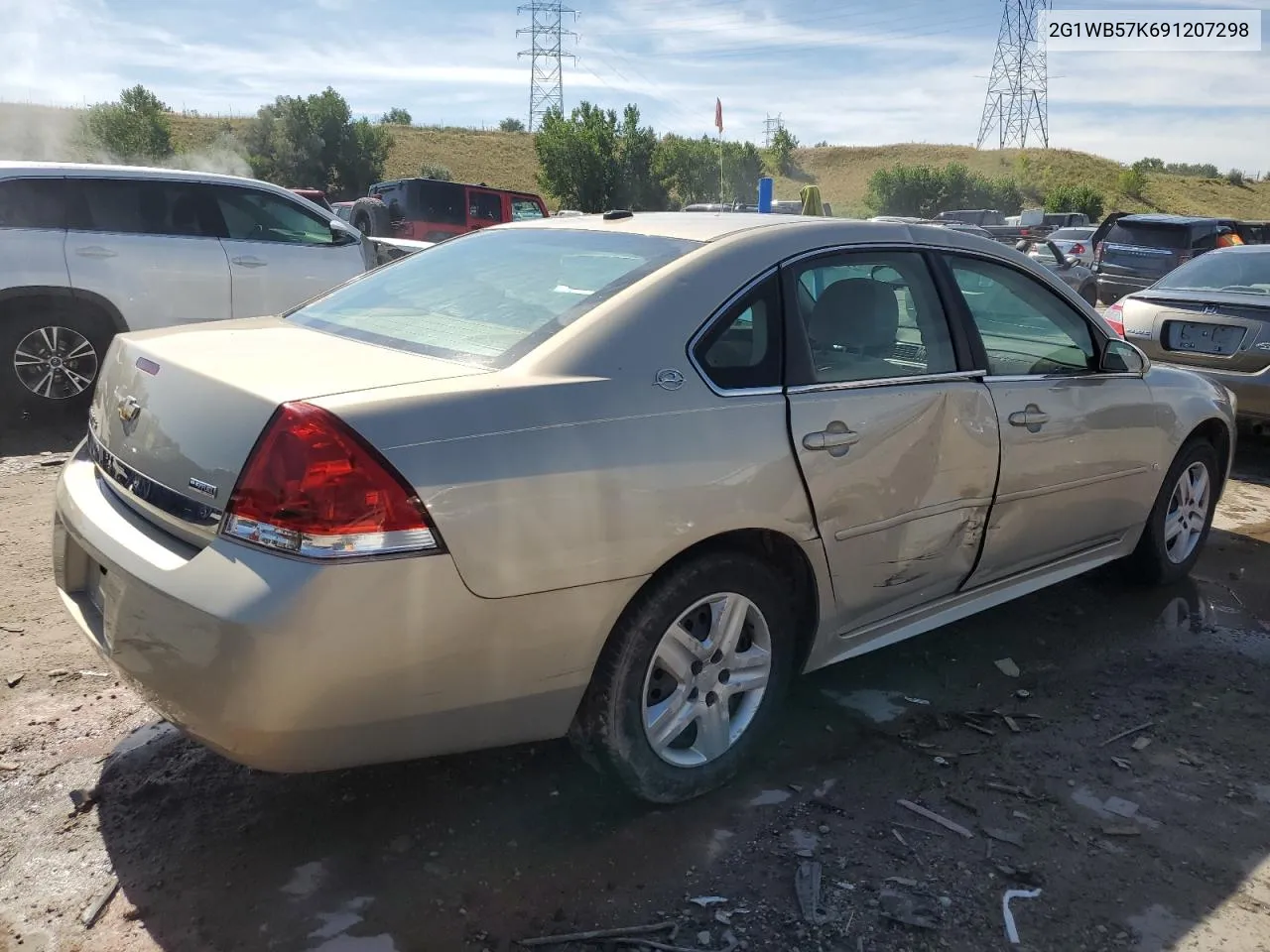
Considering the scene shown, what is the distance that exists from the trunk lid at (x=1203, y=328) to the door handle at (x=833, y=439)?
5.16 metres

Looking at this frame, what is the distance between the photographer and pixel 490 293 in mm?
3047

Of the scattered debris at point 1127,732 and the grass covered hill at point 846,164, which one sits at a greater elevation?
the grass covered hill at point 846,164

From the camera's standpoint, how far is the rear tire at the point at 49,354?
6.59 m

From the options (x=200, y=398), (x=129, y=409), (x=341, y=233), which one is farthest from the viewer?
(x=341, y=233)

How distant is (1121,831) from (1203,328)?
536 cm

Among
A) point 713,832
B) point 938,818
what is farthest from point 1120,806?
point 713,832

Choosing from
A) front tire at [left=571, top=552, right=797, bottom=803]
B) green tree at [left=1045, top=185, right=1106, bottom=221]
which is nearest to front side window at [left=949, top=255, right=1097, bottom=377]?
front tire at [left=571, top=552, right=797, bottom=803]

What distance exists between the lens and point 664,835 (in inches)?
107

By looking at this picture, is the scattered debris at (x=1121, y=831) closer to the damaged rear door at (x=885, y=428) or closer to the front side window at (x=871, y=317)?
the damaged rear door at (x=885, y=428)

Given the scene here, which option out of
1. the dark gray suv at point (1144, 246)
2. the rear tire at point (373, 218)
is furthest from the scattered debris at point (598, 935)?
the rear tire at point (373, 218)

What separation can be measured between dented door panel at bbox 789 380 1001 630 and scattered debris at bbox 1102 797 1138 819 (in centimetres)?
81

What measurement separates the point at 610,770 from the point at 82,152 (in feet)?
180

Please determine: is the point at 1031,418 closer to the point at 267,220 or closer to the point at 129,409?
the point at 129,409

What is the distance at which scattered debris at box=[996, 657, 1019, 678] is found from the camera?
384 cm
